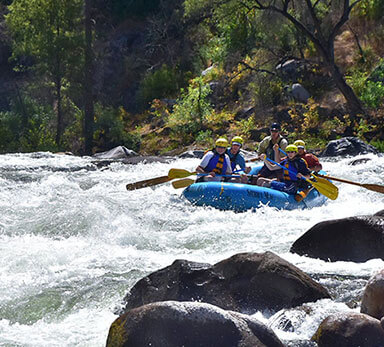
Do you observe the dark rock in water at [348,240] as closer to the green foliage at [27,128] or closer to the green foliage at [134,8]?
the green foliage at [27,128]

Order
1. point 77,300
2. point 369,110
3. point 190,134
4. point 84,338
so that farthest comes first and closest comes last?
point 190,134 → point 369,110 → point 77,300 → point 84,338

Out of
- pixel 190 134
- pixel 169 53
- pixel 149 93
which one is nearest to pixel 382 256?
pixel 190 134

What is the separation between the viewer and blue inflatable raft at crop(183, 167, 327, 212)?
31.8 ft

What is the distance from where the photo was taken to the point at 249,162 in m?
12.5

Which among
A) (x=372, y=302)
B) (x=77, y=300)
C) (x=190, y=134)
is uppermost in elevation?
(x=372, y=302)

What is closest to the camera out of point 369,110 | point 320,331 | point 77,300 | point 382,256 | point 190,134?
point 320,331

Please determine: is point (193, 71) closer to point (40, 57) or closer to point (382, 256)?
point (40, 57)

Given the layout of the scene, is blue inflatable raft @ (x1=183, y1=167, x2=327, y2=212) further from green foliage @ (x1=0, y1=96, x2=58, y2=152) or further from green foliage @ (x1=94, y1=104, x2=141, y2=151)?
green foliage @ (x1=0, y1=96, x2=58, y2=152)

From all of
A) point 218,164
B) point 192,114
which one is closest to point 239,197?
point 218,164

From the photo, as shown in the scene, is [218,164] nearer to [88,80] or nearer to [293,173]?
[293,173]

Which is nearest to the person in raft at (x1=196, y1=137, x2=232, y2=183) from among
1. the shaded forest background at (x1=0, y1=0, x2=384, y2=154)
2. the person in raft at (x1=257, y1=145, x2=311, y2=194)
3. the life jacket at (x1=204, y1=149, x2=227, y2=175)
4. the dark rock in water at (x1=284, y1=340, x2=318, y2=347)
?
the life jacket at (x1=204, y1=149, x2=227, y2=175)

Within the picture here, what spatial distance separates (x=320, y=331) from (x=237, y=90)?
17.5 meters

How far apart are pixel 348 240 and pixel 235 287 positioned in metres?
1.70

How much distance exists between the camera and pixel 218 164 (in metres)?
10.5
